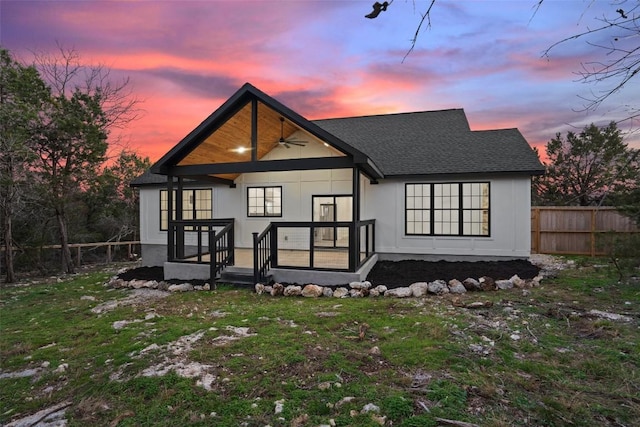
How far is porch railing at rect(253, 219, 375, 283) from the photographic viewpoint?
7.64 m

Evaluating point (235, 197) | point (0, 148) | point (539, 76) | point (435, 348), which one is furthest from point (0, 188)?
point (539, 76)

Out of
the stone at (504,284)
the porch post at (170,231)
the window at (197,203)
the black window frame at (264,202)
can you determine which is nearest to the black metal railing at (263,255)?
the porch post at (170,231)

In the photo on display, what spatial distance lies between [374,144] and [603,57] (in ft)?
35.1

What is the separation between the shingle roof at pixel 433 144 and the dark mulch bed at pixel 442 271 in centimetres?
272

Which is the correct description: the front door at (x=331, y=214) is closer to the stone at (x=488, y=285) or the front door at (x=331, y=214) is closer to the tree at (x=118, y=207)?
the stone at (x=488, y=285)

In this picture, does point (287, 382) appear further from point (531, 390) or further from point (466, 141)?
point (466, 141)

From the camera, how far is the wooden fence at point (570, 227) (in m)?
11.8

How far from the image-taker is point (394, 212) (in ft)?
34.6

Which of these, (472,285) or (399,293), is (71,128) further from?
(472,285)

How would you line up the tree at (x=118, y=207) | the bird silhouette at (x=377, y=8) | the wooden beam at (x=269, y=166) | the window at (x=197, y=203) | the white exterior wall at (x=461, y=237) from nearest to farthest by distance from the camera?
the bird silhouette at (x=377, y=8) < the wooden beam at (x=269, y=166) < the white exterior wall at (x=461, y=237) < the window at (x=197, y=203) < the tree at (x=118, y=207)

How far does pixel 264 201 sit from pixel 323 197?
222 cm

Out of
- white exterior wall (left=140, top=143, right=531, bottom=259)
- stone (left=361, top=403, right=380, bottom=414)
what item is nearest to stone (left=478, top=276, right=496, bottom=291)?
white exterior wall (left=140, top=143, right=531, bottom=259)

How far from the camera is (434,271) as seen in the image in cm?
863

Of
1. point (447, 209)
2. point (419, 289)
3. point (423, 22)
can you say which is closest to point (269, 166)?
point (419, 289)
